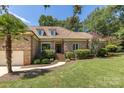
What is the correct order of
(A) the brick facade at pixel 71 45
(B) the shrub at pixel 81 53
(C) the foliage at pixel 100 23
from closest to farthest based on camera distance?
(B) the shrub at pixel 81 53
(A) the brick facade at pixel 71 45
(C) the foliage at pixel 100 23

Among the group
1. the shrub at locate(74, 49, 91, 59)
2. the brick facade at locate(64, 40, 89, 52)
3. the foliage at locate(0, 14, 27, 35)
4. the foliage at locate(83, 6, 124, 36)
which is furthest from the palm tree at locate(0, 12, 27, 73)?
the foliage at locate(83, 6, 124, 36)

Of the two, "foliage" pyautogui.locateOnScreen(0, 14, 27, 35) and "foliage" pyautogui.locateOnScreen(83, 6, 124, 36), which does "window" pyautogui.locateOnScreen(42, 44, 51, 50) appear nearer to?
"foliage" pyautogui.locateOnScreen(0, 14, 27, 35)

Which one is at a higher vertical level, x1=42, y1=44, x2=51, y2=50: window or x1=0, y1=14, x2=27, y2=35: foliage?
x1=0, y1=14, x2=27, y2=35: foliage

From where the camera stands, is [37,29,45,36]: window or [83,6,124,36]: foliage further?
[83,6,124,36]: foliage

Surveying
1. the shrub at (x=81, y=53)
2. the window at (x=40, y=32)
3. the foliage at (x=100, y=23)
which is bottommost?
the shrub at (x=81, y=53)

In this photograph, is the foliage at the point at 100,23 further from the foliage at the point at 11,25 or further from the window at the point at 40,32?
the foliage at the point at 11,25

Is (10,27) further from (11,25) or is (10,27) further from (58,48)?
(58,48)

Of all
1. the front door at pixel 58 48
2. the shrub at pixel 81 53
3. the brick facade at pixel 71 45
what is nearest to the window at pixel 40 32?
the front door at pixel 58 48

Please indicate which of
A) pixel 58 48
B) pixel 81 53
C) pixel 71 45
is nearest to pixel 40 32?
pixel 58 48

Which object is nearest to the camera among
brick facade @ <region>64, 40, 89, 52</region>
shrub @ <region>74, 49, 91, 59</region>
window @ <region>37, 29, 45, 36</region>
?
shrub @ <region>74, 49, 91, 59</region>

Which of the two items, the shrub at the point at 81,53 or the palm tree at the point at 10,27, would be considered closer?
the palm tree at the point at 10,27
